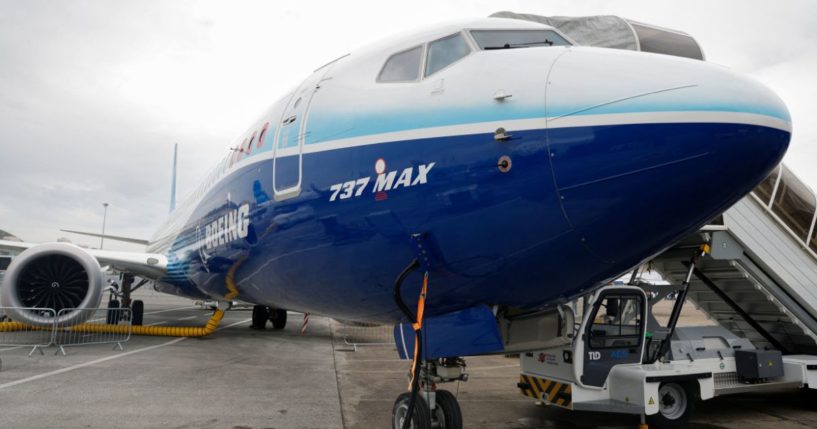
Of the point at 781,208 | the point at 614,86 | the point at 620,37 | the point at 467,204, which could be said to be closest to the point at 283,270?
the point at 467,204

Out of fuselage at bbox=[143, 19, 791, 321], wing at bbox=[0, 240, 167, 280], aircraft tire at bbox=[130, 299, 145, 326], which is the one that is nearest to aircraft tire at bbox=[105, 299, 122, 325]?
aircraft tire at bbox=[130, 299, 145, 326]

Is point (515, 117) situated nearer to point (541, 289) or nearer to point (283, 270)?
point (541, 289)

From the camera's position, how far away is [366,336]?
1697cm

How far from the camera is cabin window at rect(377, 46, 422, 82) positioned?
12.7 ft

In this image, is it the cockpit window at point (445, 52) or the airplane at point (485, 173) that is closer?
the airplane at point (485, 173)

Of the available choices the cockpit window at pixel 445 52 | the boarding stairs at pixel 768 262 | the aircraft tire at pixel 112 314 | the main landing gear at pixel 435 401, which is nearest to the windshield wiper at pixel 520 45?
the cockpit window at pixel 445 52

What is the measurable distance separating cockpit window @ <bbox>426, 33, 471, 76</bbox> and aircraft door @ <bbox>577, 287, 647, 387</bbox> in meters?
3.48

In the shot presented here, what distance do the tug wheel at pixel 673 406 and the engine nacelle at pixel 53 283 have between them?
10332 mm

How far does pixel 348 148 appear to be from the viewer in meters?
3.93

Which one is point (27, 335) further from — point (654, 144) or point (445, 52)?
point (654, 144)

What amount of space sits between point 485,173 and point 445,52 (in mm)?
1096

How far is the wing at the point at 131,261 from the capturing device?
A: 12.4 metres

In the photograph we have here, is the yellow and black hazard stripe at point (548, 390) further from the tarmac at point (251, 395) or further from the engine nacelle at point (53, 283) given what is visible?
the engine nacelle at point (53, 283)

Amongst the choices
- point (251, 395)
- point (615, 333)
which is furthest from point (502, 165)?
point (251, 395)
